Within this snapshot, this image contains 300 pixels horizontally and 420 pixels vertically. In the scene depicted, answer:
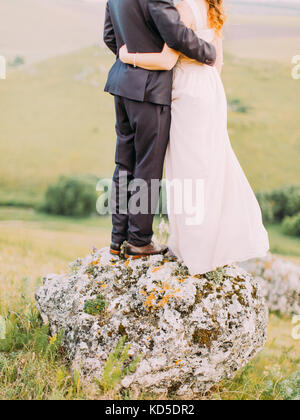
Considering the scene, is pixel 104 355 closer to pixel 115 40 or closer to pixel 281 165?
pixel 115 40

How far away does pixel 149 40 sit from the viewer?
317 centimetres

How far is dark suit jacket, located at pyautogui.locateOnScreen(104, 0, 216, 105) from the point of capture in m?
2.98

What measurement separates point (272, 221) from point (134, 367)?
9197 mm

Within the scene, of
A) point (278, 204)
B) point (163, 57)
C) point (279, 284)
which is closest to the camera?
point (163, 57)

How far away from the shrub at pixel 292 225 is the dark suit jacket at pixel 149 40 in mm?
8600

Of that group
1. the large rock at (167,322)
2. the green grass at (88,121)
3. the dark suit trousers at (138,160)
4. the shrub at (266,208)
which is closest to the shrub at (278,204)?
the shrub at (266,208)

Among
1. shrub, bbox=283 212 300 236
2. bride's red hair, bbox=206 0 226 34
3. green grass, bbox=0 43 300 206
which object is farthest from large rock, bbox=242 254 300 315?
green grass, bbox=0 43 300 206

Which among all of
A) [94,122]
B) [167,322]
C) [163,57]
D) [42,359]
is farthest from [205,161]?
[94,122]

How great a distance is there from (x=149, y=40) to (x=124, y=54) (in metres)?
0.22

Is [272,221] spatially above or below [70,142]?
below

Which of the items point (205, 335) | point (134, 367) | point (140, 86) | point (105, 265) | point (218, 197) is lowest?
point (134, 367)

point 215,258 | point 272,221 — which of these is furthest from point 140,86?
point 272,221

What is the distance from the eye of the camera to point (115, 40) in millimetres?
3582

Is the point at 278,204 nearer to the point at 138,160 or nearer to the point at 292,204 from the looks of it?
the point at 292,204
